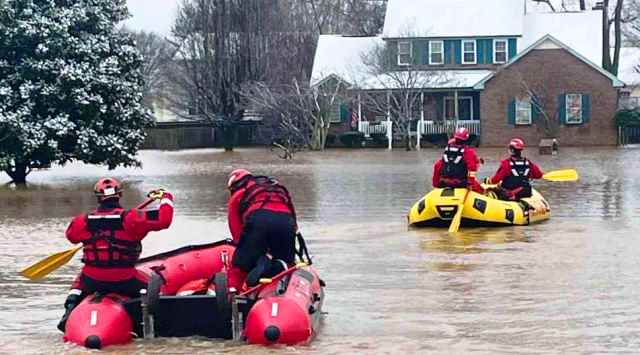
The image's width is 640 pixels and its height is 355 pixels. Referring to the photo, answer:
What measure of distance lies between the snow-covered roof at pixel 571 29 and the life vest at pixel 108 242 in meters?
53.0

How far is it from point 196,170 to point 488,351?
32.6 meters

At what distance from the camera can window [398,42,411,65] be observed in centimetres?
6071

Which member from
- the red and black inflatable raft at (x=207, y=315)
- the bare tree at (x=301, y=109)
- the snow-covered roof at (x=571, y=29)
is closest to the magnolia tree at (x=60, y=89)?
the red and black inflatable raft at (x=207, y=315)

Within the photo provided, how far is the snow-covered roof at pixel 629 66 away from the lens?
78.6 meters

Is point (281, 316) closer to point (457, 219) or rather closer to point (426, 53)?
point (457, 219)

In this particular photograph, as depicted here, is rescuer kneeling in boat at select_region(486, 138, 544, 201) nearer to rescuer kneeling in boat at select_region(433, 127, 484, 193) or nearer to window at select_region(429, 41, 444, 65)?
rescuer kneeling in boat at select_region(433, 127, 484, 193)

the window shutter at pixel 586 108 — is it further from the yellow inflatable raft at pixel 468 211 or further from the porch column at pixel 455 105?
the yellow inflatable raft at pixel 468 211

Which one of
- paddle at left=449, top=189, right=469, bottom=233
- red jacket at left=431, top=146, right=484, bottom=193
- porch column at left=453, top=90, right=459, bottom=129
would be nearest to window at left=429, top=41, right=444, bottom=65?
porch column at left=453, top=90, right=459, bottom=129

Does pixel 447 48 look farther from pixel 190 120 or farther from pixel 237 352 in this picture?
pixel 237 352

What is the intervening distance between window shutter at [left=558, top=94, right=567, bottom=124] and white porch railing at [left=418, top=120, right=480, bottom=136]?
4105 mm

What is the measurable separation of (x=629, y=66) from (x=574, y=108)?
80.8 ft

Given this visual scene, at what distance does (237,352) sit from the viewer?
34.5 ft

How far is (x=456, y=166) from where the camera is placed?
20.2 m

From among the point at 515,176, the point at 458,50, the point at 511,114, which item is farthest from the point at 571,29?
the point at 515,176
